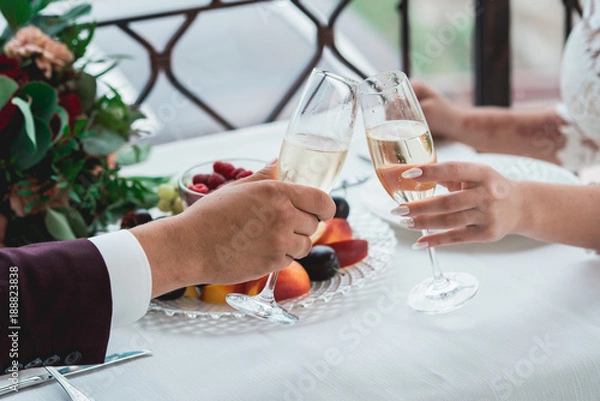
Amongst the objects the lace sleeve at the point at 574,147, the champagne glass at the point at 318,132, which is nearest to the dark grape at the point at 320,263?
the champagne glass at the point at 318,132

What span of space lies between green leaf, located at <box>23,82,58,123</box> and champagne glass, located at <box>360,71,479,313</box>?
48 cm

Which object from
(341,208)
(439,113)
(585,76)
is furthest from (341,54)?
(341,208)

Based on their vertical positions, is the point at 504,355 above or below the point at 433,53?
below

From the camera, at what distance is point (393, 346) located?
973mm

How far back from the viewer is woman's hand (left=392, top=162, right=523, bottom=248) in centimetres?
106

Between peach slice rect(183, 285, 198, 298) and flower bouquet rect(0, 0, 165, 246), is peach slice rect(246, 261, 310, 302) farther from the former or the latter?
flower bouquet rect(0, 0, 165, 246)

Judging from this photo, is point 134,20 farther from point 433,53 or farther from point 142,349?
point 142,349

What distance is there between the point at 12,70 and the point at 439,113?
0.84 metres

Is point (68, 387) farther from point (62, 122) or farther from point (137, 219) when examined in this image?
point (62, 122)

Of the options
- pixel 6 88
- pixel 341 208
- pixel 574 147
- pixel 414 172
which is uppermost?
pixel 6 88

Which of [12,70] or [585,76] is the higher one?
[12,70]

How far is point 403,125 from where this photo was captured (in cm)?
103

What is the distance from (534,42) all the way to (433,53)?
0.45 m

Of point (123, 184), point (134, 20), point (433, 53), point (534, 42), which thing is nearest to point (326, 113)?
point (123, 184)
